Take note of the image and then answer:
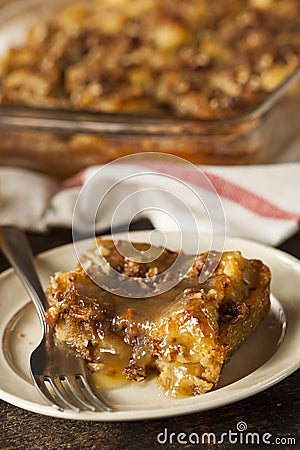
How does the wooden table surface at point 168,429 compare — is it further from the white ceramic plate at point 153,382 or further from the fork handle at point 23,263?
the fork handle at point 23,263

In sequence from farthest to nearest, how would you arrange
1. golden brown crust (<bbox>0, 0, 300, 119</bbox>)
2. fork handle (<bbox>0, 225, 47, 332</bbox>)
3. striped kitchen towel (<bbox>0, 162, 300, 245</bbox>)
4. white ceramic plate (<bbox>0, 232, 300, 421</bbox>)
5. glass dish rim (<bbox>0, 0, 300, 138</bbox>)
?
golden brown crust (<bbox>0, 0, 300, 119</bbox>) → glass dish rim (<bbox>0, 0, 300, 138</bbox>) → striped kitchen towel (<bbox>0, 162, 300, 245</bbox>) → fork handle (<bbox>0, 225, 47, 332</bbox>) → white ceramic plate (<bbox>0, 232, 300, 421</bbox>)

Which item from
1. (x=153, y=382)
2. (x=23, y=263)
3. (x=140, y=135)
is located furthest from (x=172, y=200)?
(x=153, y=382)

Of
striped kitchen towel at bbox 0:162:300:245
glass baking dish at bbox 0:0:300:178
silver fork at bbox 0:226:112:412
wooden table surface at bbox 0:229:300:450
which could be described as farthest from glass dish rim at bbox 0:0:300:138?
wooden table surface at bbox 0:229:300:450

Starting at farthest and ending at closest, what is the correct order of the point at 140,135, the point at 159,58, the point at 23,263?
1. the point at 159,58
2. the point at 140,135
3. the point at 23,263

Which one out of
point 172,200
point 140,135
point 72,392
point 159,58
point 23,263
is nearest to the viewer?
point 72,392

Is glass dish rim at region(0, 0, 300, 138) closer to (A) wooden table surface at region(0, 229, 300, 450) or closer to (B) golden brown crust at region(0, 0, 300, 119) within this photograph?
(B) golden brown crust at region(0, 0, 300, 119)

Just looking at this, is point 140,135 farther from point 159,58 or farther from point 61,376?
point 61,376
